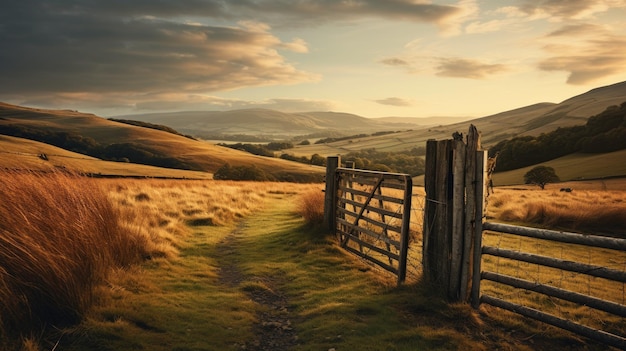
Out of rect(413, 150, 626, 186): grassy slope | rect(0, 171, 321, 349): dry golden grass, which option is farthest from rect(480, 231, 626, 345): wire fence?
rect(413, 150, 626, 186): grassy slope

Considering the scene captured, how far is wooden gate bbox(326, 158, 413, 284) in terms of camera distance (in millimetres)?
8453

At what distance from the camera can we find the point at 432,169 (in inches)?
307

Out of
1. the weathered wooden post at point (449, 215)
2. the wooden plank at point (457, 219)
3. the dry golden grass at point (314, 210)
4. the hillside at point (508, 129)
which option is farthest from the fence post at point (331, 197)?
the hillside at point (508, 129)

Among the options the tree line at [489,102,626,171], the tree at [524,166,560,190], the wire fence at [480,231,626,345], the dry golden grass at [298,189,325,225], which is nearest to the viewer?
the wire fence at [480,231,626,345]

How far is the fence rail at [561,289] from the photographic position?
528cm

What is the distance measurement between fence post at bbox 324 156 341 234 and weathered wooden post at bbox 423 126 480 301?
16.2ft

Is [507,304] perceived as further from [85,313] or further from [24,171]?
[24,171]

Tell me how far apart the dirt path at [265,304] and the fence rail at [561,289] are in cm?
342

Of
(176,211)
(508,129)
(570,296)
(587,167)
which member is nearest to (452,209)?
(570,296)

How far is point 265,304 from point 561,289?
503 cm

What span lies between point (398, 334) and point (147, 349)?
354 cm

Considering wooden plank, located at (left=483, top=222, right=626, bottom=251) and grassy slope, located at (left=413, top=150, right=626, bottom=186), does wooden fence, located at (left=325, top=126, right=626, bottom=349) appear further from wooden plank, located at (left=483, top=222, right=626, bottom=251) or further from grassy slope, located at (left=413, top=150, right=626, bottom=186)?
grassy slope, located at (left=413, top=150, right=626, bottom=186)

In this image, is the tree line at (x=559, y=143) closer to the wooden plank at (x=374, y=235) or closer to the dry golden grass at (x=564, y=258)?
the dry golden grass at (x=564, y=258)

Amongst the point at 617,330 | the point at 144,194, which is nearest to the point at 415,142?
the point at 144,194
